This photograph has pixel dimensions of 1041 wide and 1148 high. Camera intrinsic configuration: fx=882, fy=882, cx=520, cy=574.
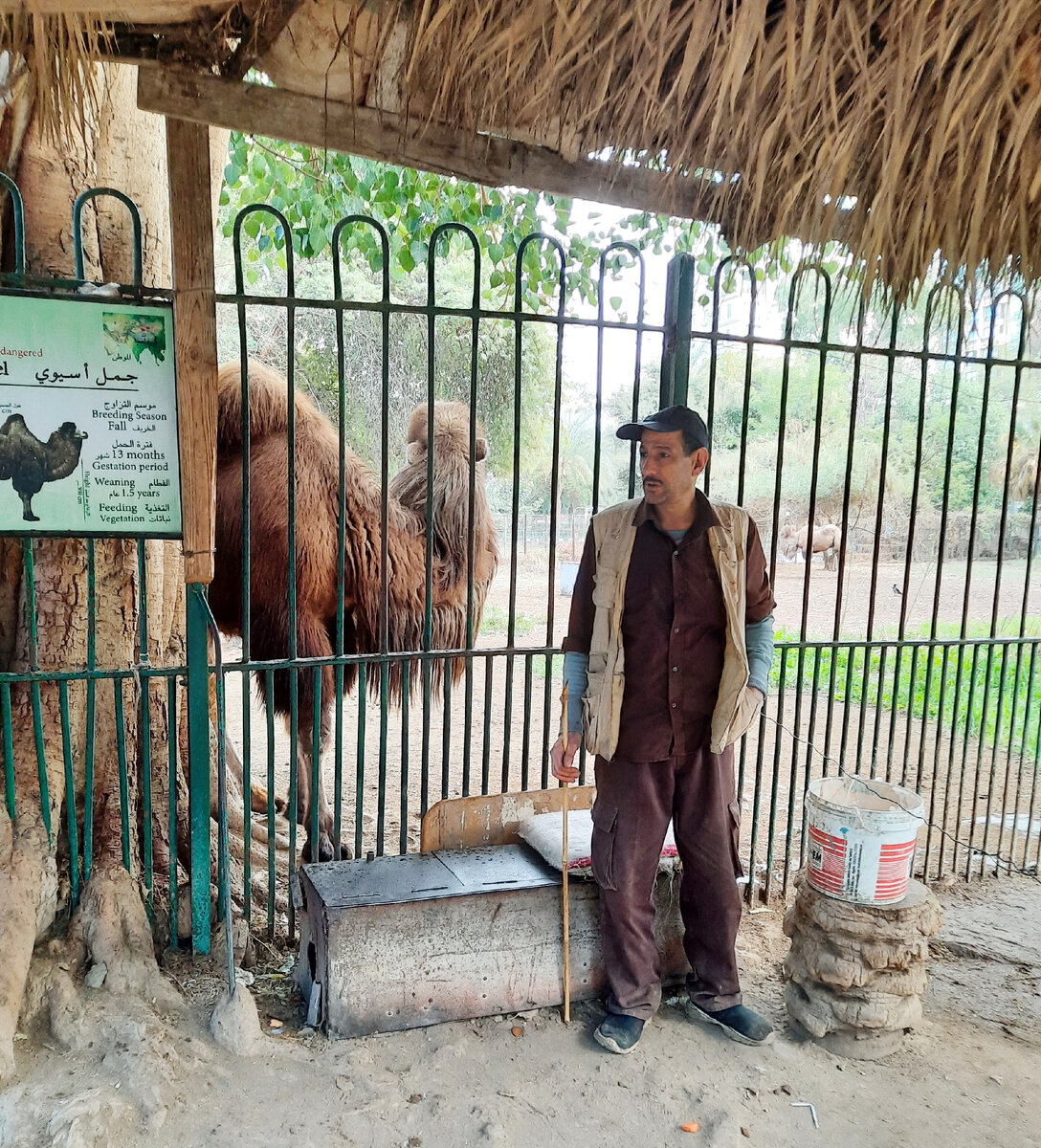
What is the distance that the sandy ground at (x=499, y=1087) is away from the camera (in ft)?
7.89

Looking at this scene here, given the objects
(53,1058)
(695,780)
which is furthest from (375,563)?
(53,1058)

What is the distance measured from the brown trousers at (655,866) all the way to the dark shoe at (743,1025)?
0.09ft

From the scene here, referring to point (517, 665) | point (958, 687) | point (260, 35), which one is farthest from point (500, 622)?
point (260, 35)

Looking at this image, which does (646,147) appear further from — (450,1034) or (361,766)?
(450,1034)

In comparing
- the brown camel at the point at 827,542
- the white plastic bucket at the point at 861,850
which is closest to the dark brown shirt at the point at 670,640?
the white plastic bucket at the point at 861,850

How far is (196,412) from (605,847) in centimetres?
197

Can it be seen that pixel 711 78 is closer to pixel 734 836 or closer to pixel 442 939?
pixel 734 836

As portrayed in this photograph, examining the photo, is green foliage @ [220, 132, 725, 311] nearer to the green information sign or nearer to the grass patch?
the green information sign

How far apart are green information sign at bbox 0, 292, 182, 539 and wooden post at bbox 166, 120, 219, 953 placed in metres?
0.08

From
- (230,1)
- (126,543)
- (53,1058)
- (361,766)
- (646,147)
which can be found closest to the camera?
(230,1)

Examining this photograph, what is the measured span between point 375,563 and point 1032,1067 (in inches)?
130

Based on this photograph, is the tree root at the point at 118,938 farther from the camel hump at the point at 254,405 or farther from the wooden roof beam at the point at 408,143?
the wooden roof beam at the point at 408,143

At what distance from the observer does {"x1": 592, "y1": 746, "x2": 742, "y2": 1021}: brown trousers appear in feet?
9.53

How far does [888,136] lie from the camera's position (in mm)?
2625
